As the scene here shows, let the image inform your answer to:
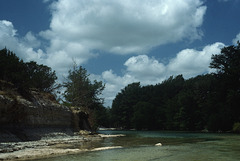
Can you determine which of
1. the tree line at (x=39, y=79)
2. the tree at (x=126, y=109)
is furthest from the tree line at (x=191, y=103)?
the tree line at (x=39, y=79)

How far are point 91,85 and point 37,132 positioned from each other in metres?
40.6

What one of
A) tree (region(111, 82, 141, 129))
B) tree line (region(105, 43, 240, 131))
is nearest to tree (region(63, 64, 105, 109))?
tree line (region(105, 43, 240, 131))

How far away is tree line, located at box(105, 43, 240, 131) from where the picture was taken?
1988 inches

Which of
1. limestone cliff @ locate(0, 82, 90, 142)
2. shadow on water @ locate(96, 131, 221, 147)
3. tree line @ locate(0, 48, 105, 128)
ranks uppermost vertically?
tree line @ locate(0, 48, 105, 128)

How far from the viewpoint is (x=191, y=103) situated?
3167 inches

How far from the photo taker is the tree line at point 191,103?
50.5 meters

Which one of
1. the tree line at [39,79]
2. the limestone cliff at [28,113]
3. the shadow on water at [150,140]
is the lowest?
the shadow on water at [150,140]

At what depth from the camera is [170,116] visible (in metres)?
86.5

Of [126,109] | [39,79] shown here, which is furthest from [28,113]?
[126,109]

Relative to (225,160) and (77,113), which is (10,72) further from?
(225,160)

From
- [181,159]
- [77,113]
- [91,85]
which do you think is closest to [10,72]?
[77,113]

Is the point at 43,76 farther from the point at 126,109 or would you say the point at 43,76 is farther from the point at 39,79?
the point at 126,109

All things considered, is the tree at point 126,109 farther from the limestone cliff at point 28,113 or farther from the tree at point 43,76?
the limestone cliff at point 28,113

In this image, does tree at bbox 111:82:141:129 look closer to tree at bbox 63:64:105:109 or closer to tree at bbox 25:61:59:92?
tree at bbox 63:64:105:109
